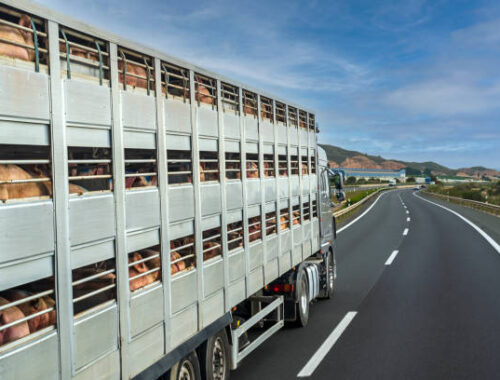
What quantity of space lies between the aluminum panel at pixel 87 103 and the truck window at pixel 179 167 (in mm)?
1025

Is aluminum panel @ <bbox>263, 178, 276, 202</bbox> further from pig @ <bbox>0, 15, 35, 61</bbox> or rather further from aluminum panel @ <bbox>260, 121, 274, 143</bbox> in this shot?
pig @ <bbox>0, 15, 35, 61</bbox>

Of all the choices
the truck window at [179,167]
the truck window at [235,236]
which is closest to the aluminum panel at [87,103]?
the truck window at [179,167]

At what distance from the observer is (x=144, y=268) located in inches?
174

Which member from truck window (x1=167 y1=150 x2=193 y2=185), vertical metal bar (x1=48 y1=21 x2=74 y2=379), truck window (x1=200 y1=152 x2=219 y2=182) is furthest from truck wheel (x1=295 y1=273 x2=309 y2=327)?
vertical metal bar (x1=48 y1=21 x2=74 y2=379)

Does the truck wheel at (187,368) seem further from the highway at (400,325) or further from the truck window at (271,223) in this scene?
the truck window at (271,223)

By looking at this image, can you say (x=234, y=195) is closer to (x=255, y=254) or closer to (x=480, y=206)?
(x=255, y=254)

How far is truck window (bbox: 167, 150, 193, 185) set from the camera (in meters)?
4.88

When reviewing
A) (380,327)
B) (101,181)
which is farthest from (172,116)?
(380,327)

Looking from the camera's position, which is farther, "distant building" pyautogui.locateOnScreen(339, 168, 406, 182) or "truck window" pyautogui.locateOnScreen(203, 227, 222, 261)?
"distant building" pyautogui.locateOnScreen(339, 168, 406, 182)

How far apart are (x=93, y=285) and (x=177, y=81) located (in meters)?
2.30

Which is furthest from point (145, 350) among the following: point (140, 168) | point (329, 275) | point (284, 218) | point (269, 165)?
point (329, 275)

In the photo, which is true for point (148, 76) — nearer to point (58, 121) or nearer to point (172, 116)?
point (172, 116)

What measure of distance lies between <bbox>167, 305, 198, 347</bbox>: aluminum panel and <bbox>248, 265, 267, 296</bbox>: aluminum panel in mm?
1669

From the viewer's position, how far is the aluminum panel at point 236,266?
243 inches
